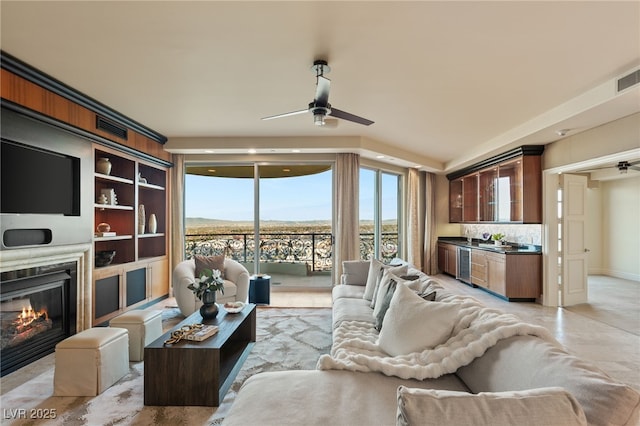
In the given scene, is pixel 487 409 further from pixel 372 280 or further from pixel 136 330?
pixel 136 330

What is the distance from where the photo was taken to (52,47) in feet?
8.70

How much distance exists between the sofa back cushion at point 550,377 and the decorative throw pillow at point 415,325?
23 centimetres

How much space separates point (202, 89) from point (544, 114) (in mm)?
4038

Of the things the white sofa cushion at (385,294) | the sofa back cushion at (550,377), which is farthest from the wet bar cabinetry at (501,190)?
the sofa back cushion at (550,377)

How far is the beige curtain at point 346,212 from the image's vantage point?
6082 mm

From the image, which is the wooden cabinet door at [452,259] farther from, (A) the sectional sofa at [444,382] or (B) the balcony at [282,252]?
(A) the sectional sofa at [444,382]

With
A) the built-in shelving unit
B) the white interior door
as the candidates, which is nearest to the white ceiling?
the built-in shelving unit

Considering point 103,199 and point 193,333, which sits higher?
point 103,199

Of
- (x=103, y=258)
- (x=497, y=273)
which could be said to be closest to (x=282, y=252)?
(x=103, y=258)

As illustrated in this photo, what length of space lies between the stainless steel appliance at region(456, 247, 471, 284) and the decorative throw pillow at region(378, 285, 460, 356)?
5.17 meters

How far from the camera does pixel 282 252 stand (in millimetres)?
6605

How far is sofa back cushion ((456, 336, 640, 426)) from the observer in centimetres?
107

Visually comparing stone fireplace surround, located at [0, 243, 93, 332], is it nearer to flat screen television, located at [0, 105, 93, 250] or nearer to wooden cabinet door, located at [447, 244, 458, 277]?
flat screen television, located at [0, 105, 93, 250]

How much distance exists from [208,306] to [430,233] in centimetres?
609
